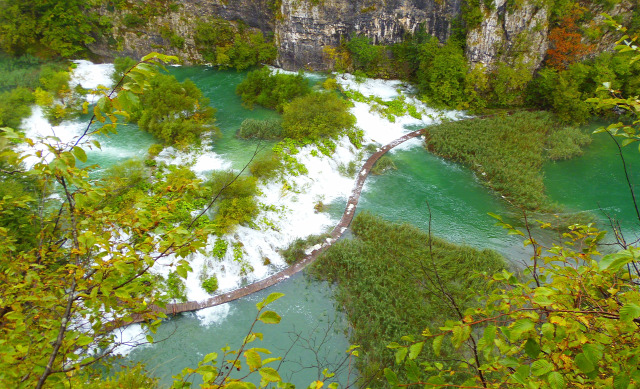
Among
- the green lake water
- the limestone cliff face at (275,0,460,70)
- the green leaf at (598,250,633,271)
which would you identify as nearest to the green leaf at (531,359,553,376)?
the green leaf at (598,250,633,271)

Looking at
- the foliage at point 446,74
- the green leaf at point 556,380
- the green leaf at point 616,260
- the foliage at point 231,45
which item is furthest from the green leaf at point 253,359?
the foliage at point 231,45

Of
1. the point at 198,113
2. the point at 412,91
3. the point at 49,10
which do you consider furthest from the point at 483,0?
the point at 49,10

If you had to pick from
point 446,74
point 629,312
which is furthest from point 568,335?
point 446,74

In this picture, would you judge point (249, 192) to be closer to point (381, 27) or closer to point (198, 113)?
point (198, 113)

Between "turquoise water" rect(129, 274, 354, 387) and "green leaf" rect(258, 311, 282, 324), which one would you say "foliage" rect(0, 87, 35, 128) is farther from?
"green leaf" rect(258, 311, 282, 324)

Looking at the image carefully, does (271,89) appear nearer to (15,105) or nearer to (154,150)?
(154,150)
